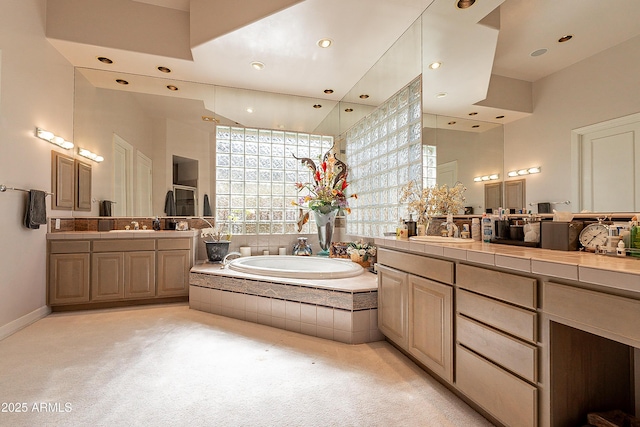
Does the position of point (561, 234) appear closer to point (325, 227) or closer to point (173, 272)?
point (325, 227)

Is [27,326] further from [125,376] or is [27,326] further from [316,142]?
[316,142]

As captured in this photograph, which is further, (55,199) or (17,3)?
(55,199)

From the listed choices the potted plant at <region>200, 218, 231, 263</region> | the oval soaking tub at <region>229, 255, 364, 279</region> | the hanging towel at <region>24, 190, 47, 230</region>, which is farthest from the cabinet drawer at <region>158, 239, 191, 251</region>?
the hanging towel at <region>24, 190, 47, 230</region>

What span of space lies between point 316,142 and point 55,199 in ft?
10.7

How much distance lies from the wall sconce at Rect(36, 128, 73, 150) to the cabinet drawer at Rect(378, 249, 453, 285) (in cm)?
344

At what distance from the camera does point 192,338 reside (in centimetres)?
246

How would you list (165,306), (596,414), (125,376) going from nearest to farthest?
(596,414), (125,376), (165,306)

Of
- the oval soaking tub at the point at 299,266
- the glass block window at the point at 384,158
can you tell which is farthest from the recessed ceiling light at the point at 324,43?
the oval soaking tub at the point at 299,266

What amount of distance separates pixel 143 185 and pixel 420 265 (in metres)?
3.59

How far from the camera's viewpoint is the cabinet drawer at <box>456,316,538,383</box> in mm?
1143

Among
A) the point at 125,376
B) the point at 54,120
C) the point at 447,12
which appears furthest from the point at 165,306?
the point at 447,12

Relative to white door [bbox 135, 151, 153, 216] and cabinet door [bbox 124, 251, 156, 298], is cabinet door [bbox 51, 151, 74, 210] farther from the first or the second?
cabinet door [bbox 124, 251, 156, 298]

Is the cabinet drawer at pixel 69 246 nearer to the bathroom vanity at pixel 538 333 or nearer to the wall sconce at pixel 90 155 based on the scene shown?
the wall sconce at pixel 90 155

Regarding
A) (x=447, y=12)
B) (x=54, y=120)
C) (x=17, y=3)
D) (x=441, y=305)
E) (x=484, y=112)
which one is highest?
(x=17, y=3)
